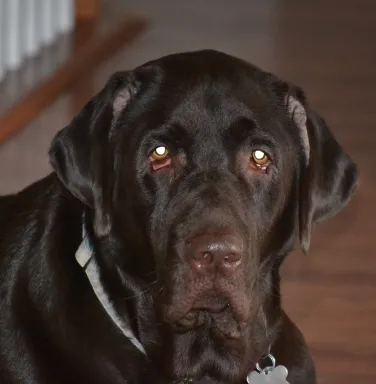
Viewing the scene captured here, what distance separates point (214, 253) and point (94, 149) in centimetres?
44

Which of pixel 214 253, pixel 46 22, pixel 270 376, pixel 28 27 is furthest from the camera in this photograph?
pixel 46 22

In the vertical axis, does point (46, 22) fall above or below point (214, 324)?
below

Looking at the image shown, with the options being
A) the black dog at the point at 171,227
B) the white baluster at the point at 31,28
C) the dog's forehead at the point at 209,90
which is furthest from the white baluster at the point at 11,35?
the dog's forehead at the point at 209,90

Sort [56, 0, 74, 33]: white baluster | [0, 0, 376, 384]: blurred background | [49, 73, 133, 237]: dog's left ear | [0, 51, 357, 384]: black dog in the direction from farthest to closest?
1. [56, 0, 74, 33]: white baluster
2. [0, 0, 376, 384]: blurred background
3. [49, 73, 133, 237]: dog's left ear
4. [0, 51, 357, 384]: black dog

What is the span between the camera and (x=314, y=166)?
2.52 meters

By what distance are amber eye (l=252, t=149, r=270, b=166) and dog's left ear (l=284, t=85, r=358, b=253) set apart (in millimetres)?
170

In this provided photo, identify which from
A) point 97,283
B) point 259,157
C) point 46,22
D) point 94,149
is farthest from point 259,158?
point 46,22

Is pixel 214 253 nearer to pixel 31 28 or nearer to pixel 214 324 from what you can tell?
pixel 214 324

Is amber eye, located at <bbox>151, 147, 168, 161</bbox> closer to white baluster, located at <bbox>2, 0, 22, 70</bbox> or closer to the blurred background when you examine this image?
the blurred background

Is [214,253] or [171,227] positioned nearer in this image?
[214,253]

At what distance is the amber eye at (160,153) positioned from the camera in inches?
93.7

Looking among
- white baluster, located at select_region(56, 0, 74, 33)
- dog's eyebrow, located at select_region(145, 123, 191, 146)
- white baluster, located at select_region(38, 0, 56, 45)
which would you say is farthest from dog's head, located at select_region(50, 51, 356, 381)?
white baluster, located at select_region(56, 0, 74, 33)

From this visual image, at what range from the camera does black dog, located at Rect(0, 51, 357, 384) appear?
2.35 meters

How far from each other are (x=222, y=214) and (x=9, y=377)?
29.1 inches
